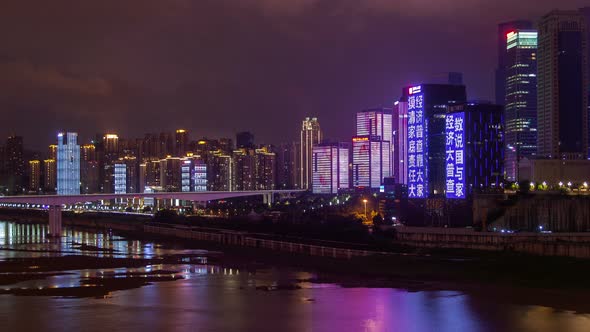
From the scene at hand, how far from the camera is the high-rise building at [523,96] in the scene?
160175mm

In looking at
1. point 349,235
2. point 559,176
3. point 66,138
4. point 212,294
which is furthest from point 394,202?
point 66,138

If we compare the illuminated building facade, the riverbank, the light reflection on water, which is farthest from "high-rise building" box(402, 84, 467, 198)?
the riverbank

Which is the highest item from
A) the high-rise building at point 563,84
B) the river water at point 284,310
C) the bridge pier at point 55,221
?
the high-rise building at point 563,84

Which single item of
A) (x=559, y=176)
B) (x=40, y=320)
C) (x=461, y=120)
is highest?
(x=461, y=120)

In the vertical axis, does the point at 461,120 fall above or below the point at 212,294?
above

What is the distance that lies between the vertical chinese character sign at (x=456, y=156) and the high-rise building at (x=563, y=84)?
40087 millimetres

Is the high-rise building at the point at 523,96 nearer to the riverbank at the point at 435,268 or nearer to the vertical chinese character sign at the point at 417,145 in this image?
the vertical chinese character sign at the point at 417,145

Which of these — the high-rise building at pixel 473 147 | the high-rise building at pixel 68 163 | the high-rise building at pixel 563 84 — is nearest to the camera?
the high-rise building at pixel 473 147

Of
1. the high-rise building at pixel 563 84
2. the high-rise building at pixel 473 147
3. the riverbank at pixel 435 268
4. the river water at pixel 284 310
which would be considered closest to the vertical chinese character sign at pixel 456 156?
the high-rise building at pixel 473 147

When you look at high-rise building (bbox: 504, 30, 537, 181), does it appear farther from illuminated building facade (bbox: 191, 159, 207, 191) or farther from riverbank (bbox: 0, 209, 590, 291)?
riverbank (bbox: 0, 209, 590, 291)

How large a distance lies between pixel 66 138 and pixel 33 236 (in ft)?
312

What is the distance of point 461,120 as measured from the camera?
10881 centimetres

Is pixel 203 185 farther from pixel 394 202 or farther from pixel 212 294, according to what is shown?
pixel 212 294

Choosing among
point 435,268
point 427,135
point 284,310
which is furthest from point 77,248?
point 427,135
